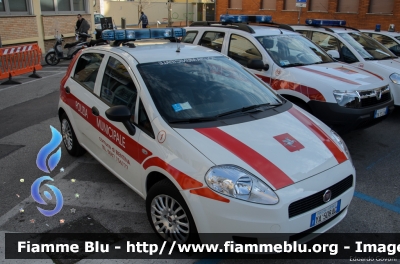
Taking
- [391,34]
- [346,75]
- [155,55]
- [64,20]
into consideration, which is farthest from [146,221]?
[64,20]

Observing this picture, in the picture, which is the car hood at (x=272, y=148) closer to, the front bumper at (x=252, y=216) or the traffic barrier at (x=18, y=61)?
the front bumper at (x=252, y=216)

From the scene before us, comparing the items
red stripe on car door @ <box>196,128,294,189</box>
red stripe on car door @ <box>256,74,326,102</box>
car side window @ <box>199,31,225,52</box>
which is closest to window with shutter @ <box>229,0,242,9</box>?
car side window @ <box>199,31,225,52</box>

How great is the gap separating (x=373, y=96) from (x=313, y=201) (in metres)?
3.35

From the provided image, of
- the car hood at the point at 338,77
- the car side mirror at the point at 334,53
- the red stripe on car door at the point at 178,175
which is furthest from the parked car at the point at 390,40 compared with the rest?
the red stripe on car door at the point at 178,175

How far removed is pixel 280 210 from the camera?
9.16 feet

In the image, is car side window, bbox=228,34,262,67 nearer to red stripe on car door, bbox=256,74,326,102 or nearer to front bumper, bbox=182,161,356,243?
red stripe on car door, bbox=256,74,326,102

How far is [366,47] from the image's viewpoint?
26.6 feet

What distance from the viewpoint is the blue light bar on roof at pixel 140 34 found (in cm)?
466

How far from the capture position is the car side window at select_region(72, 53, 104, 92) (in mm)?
4621

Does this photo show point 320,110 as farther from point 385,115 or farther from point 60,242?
point 60,242

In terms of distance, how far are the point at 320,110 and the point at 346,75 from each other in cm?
87

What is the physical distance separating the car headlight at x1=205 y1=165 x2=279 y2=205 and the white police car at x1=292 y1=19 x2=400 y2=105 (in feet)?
17.7

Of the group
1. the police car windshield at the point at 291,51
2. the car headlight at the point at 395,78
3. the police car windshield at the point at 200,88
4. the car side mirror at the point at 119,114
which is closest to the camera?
the car side mirror at the point at 119,114

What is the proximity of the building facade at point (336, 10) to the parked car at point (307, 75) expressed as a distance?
1508cm
